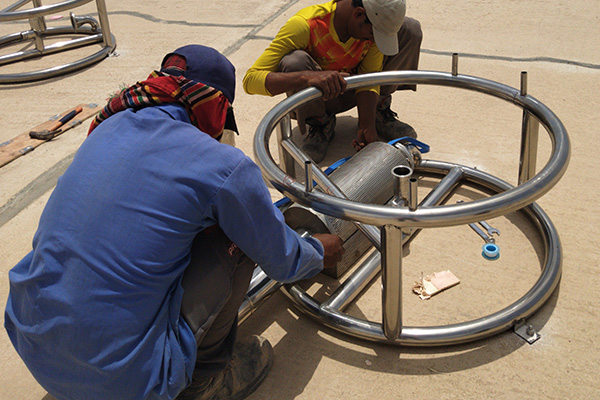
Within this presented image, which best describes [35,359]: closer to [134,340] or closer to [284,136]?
[134,340]

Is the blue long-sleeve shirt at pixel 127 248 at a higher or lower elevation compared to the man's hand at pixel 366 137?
higher

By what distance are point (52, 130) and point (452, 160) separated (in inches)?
97.1

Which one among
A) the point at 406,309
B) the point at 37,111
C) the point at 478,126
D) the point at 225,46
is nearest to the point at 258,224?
the point at 406,309

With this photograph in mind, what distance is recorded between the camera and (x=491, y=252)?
8.27 ft

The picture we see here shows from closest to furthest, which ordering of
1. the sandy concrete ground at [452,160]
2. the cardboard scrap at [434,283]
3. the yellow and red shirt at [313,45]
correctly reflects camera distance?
the sandy concrete ground at [452,160] → the cardboard scrap at [434,283] → the yellow and red shirt at [313,45]

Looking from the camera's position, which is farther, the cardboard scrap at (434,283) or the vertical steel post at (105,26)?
the vertical steel post at (105,26)

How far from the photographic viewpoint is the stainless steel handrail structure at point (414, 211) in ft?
5.89

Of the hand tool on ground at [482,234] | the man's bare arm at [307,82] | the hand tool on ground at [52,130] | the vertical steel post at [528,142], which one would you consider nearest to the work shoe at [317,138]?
the man's bare arm at [307,82]

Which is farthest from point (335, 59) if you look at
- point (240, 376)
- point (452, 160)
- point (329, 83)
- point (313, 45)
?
point (240, 376)

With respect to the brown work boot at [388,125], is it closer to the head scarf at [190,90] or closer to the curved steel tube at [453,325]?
the curved steel tube at [453,325]

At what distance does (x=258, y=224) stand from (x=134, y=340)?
0.45 m

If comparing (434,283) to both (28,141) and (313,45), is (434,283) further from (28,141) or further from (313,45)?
(28,141)

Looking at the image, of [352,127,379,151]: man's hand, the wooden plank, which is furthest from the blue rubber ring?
the wooden plank

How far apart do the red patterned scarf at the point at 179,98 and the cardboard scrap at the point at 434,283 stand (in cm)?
110
